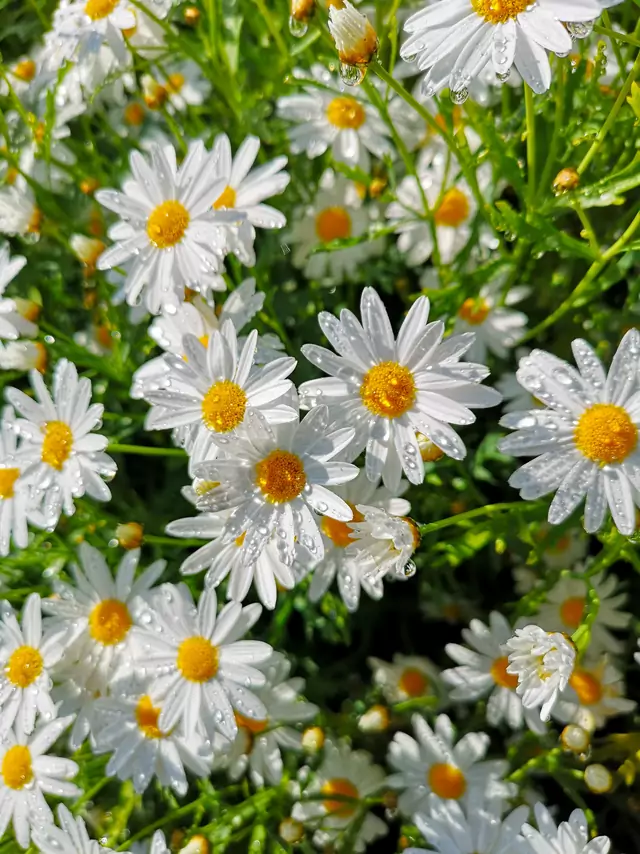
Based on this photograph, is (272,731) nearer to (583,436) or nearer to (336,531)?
(336,531)

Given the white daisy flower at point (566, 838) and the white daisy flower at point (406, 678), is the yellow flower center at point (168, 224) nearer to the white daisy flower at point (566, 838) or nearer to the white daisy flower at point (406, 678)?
the white daisy flower at point (406, 678)

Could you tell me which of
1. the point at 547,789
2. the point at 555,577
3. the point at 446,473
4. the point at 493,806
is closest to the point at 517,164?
the point at 446,473

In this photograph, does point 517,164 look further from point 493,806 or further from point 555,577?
point 493,806

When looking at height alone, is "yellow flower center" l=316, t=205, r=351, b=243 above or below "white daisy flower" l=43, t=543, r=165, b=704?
above

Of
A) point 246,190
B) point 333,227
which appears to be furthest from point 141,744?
point 333,227

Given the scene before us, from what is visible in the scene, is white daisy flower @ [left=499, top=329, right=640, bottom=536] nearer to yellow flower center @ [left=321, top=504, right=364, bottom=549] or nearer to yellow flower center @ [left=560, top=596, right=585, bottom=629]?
yellow flower center @ [left=321, top=504, right=364, bottom=549]

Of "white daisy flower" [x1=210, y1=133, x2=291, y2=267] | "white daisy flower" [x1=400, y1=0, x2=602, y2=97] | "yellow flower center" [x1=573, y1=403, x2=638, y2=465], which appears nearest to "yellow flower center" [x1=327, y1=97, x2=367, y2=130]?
"white daisy flower" [x1=210, y1=133, x2=291, y2=267]
